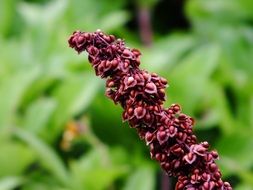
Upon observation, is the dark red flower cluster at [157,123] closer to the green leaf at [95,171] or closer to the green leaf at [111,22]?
the green leaf at [95,171]

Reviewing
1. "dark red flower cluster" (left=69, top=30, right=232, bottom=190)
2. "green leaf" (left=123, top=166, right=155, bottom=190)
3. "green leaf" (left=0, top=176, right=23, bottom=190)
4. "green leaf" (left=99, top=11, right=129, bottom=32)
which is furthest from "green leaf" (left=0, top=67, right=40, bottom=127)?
"dark red flower cluster" (left=69, top=30, right=232, bottom=190)

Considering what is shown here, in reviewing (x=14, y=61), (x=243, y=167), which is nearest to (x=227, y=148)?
(x=243, y=167)

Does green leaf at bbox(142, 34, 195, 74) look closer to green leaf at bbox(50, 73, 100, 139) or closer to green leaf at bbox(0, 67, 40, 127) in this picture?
green leaf at bbox(50, 73, 100, 139)

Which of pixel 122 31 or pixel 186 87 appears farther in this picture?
pixel 122 31

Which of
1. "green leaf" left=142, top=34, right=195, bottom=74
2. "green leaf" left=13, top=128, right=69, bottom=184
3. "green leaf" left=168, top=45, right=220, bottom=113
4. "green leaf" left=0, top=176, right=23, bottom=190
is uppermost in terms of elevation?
"green leaf" left=142, top=34, right=195, bottom=74

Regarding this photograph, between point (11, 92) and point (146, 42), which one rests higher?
point (146, 42)

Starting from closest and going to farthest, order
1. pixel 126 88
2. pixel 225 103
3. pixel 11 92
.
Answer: pixel 126 88, pixel 11 92, pixel 225 103

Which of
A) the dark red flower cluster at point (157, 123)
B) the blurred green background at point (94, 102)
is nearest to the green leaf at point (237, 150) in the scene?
the blurred green background at point (94, 102)

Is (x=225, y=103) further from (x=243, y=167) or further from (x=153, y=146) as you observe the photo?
(x=153, y=146)
